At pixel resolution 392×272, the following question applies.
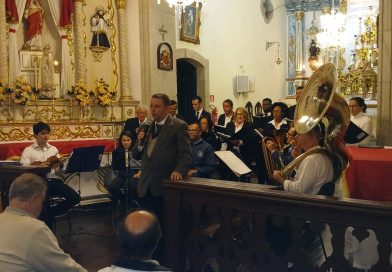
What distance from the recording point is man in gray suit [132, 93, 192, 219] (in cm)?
399

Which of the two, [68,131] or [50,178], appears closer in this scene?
[50,178]

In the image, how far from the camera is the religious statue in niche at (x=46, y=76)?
7727mm

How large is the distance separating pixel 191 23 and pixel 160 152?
7.39m

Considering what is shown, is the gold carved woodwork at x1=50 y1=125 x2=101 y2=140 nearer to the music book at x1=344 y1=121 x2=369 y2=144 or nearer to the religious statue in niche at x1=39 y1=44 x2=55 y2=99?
the religious statue in niche at x1=39 y1=44 x2=55 y2=99

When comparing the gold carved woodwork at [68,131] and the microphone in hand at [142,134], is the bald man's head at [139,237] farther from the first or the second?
the gold carved woodwork at [68,131]

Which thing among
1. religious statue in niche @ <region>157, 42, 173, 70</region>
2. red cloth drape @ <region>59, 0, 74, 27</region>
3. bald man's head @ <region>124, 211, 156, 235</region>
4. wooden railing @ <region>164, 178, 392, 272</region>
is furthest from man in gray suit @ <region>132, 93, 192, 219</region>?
religious statue in niche @ <region>157, 42, 173, 70</region>

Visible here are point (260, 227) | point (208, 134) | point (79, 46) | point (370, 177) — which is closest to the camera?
point (260, 227)

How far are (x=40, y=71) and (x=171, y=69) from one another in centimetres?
268

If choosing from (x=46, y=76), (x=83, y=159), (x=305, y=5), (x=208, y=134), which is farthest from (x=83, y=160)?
(x=305, y=5)

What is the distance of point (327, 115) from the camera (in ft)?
10.3

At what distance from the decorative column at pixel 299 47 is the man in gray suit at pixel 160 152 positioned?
1113cm

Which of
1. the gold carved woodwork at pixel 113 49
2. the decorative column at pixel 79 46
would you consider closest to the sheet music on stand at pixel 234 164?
the decorative column at pixel 79 46

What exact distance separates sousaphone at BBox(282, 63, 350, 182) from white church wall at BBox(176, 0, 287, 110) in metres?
7.61

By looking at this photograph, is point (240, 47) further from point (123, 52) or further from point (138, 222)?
point (138, 222)
